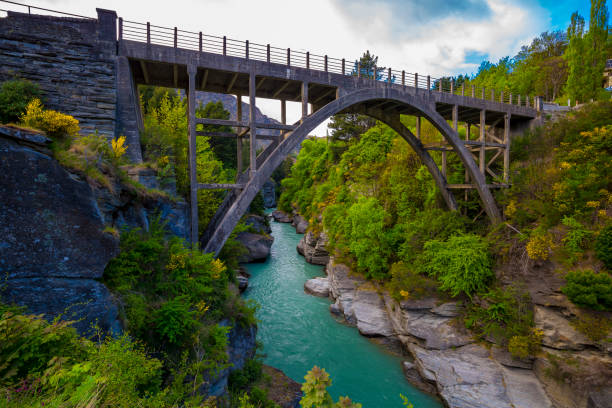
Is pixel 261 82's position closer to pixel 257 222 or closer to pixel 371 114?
pixel 371 114

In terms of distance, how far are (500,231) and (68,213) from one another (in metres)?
13.4

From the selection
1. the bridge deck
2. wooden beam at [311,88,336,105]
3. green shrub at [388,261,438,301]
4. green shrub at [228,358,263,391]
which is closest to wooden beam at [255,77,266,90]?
the bridge deck

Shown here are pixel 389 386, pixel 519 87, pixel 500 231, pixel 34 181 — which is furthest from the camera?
pixel 519 87

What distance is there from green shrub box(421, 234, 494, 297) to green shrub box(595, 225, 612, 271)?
9.37 ft

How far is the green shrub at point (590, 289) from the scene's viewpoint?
695 centimetres

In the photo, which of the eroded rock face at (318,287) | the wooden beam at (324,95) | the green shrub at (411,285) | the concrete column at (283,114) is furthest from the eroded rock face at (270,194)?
the green shrub at (411,285)

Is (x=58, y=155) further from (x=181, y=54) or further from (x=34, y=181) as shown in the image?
(x=181, y=54)

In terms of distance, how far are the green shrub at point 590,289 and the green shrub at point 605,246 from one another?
38cm

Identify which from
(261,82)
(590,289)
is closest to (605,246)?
(590,289)

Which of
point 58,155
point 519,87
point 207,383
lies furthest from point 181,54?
point 519,87

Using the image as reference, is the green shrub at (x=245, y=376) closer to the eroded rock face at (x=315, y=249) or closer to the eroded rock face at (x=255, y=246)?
the eroded rock face at (x=315, y=249)

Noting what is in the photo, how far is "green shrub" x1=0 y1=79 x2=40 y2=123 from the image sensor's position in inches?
222

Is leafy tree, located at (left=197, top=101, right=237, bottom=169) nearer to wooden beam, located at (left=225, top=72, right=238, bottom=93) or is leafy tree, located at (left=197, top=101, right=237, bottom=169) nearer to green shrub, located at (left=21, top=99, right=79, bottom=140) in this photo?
wooden beam, located at (left=225, top=72, right=238, bottom=93)

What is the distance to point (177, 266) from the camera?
6.02m
